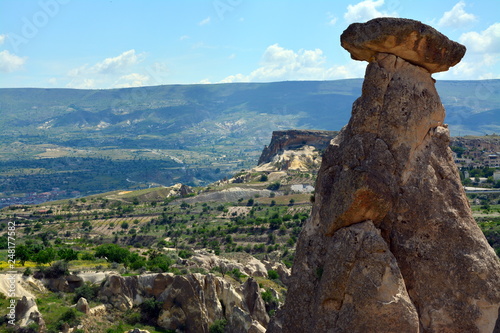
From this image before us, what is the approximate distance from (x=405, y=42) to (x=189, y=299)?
23343 mm

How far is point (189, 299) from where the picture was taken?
37.6 metres

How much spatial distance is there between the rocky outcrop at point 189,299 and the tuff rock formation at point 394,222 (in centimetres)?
1905

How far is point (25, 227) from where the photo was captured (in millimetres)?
109688

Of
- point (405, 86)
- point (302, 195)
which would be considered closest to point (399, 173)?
point (405, 86)

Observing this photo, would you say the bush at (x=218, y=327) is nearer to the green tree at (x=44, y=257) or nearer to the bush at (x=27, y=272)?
the bush at (x=27, y=272)

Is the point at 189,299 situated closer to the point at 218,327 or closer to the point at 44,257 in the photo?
the point at 218,327

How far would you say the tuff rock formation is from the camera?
56.2 feet

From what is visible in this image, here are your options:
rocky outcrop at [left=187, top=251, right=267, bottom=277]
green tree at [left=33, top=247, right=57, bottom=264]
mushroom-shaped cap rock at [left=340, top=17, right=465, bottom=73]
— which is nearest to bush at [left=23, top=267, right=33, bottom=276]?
green tree at [left=33, top=247, right=57, bottom=264]

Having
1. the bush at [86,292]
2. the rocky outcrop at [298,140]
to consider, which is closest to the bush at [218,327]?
the bush at [86,292]

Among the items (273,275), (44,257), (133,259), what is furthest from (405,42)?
(133,259)

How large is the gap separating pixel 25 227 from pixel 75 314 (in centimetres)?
8136

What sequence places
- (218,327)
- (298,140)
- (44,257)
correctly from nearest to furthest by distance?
(218,327)
(44,257)
(298,140)

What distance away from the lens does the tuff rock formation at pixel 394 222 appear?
17141 millimetres

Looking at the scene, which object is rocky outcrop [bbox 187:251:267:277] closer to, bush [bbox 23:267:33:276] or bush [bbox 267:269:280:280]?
bush [bbox 267:269:280:280]
